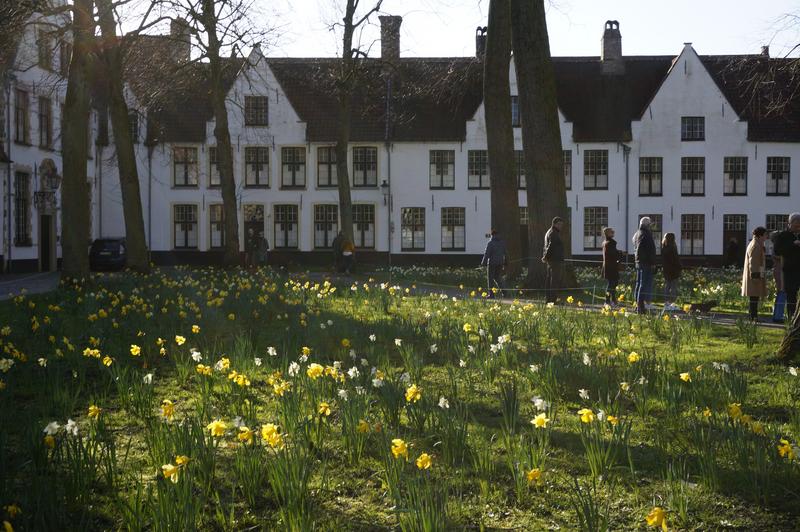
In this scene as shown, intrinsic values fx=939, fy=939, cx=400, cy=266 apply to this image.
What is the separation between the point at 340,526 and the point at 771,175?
4624 centimetres

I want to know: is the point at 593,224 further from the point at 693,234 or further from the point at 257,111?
the point at 257,111

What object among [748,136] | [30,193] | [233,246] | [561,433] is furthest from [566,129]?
[561,433]

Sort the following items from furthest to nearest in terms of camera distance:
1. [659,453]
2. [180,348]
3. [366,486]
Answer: [180,348], [659,453], [366,486]

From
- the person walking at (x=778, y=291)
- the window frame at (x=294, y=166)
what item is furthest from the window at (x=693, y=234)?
the person walking at (x=778, y=291)

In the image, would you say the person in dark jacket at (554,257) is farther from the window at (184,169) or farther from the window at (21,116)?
the window at (184,169)

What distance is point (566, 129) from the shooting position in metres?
46.3

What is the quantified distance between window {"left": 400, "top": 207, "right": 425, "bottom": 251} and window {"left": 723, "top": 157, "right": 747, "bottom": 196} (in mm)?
15071

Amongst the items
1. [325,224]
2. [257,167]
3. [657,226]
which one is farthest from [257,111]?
[657,226]

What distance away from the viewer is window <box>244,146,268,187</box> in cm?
4788

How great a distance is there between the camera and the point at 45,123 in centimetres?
3959

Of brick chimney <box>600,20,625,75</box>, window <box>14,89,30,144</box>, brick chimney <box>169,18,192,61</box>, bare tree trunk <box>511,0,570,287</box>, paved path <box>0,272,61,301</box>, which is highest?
brick chimney <box>600,20,625,75</box>

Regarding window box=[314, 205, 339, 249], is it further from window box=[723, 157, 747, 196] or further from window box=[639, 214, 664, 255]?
window box=[723, 157, 747, 196]

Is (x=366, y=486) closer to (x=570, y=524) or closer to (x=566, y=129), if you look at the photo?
(x=570, y=524)

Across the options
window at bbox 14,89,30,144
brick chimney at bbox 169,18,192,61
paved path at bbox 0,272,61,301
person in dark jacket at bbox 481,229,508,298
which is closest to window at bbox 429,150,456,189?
brick chimney at bbox 169,18,192,61
